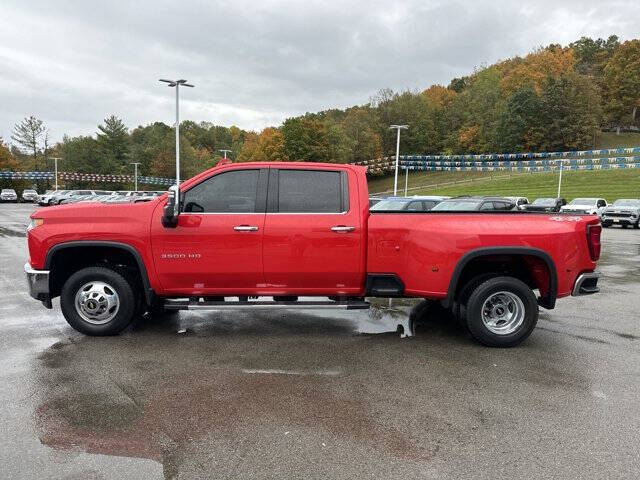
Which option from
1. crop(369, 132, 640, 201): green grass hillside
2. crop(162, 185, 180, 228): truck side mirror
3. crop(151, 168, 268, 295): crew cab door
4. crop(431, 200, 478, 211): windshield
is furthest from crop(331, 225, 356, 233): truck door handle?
crop(369, 132, 640, 201): green grass hillside

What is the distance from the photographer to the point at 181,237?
533cm

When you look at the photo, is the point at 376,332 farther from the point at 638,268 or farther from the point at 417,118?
the point at 417,118

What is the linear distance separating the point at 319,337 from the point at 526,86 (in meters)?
92.9

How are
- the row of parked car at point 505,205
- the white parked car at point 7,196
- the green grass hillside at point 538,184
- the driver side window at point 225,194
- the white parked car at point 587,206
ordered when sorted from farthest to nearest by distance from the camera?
the white parked car at point 7,196
the green grass hillside at point 538,184
the white parked car at point 587,206
the row of parked car at point 505,205
the driver side window at point 225,194

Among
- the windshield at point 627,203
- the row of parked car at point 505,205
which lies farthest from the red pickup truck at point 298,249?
A: the windshield at point 627,203

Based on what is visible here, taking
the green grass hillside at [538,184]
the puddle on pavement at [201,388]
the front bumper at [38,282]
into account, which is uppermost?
the green grass hillside at [538,184]

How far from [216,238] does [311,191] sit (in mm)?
1183

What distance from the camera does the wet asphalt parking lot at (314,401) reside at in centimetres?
312

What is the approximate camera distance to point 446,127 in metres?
94.2

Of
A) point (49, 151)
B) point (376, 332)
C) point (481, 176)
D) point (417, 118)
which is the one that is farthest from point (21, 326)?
point (49, 151)

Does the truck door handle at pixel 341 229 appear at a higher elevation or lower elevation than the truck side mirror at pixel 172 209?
lower

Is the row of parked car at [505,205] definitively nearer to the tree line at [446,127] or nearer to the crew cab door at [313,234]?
the crew cab door at [313,234]

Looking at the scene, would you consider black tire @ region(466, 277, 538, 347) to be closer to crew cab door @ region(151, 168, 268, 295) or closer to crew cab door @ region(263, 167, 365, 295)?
crew cab door @ region(263, 167, 365, 295)

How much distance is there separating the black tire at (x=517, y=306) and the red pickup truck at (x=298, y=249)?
0.04ft
